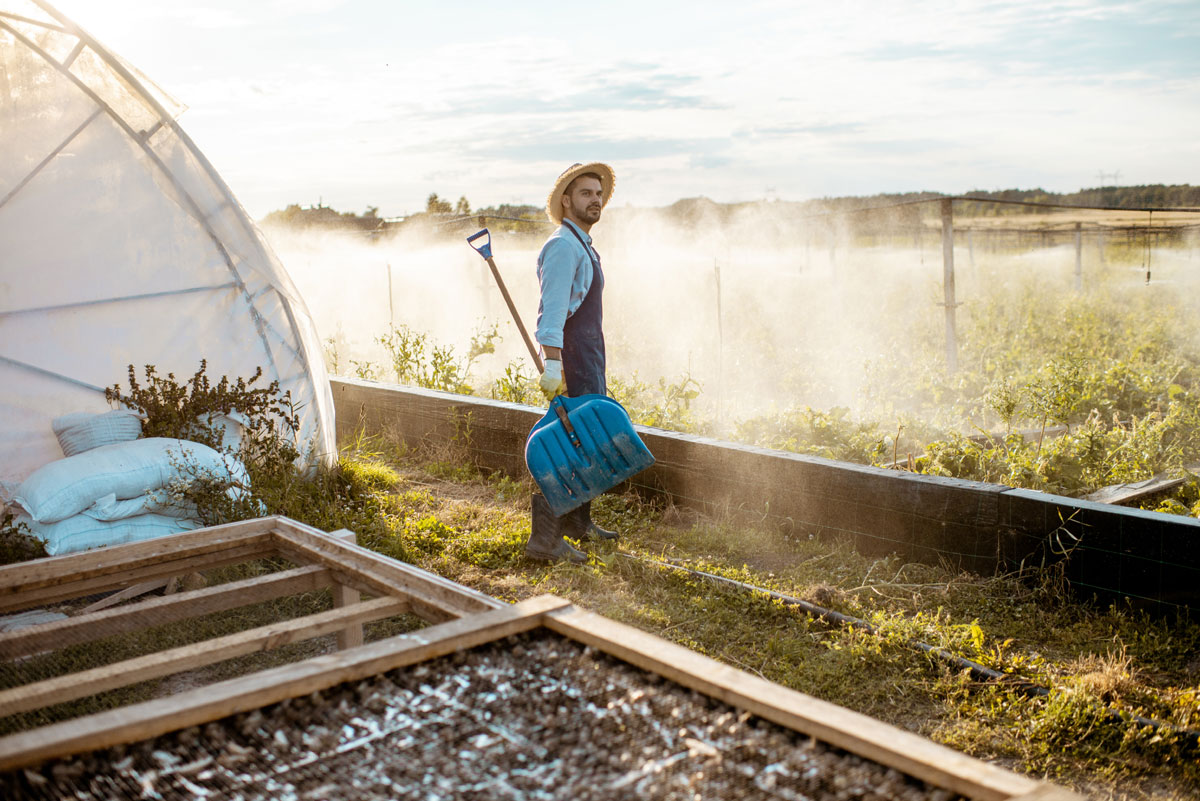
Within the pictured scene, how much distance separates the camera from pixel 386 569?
280 cm

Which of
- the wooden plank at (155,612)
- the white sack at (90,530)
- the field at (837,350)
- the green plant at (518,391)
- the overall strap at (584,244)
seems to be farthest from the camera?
the green plant at (518,391)

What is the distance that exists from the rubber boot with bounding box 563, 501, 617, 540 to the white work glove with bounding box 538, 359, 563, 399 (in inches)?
30.4

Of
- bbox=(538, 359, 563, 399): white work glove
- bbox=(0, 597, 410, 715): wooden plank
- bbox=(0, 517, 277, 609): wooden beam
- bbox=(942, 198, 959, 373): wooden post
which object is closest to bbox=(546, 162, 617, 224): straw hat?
bbox=(538, 359, 563, 399): white work glove

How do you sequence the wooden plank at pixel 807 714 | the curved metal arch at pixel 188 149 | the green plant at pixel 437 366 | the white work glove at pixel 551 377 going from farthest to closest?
the green plant at pixel 437 366 → the curved metal arch at pixel 188 149 → the white work glove at pixel 551 377 → the wooden plank at pixel 807 714

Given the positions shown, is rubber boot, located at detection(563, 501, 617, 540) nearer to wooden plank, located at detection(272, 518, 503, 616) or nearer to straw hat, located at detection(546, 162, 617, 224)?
straw hat, located at detection(546, 162, 617, 224)

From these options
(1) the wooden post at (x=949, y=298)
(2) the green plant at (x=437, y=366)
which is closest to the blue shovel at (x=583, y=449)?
(2) the green plant at (x=437, y=366)

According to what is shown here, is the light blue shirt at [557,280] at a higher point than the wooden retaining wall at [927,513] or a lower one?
higher

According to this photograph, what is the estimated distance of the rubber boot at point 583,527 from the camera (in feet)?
17.0

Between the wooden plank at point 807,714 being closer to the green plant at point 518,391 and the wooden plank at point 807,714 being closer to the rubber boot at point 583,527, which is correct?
the rubber boot at point 583,527

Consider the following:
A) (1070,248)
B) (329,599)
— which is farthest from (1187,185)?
(329,599)

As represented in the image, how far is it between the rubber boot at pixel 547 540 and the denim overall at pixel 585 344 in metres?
0.63

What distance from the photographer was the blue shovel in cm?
463

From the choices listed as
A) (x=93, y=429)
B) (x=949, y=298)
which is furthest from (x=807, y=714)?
(x=949, y=298)

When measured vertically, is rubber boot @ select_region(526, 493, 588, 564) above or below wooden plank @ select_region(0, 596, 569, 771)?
below
